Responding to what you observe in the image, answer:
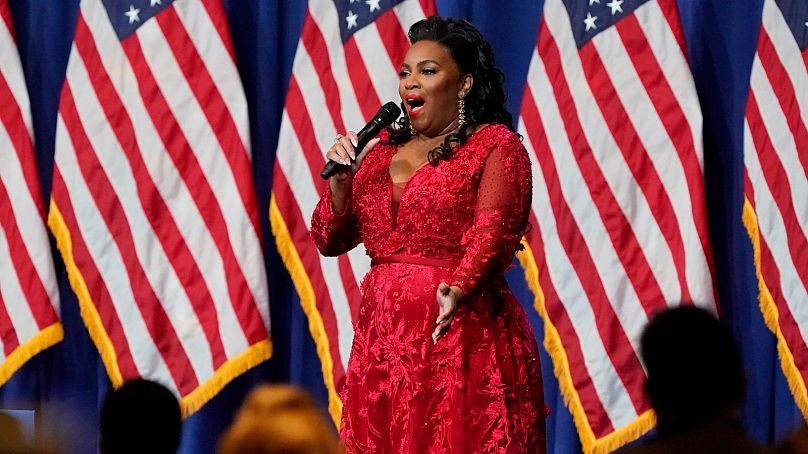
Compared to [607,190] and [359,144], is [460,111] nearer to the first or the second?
[359,144]

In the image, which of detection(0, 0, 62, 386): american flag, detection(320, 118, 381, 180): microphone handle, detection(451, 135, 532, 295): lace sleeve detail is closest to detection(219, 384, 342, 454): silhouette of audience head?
detection(451, 135, 532, 295): lace sleeve detail

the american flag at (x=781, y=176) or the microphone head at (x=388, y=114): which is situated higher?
the microphone head at (x=388, y=114)

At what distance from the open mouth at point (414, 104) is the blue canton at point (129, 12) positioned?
2.14 m

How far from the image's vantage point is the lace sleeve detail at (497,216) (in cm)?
310

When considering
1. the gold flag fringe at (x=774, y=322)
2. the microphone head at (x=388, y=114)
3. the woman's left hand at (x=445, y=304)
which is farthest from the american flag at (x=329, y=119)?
the woman's left hand at (x=445, y=304)

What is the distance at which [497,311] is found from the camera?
3.33 metres

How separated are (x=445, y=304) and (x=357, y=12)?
7.66 ft

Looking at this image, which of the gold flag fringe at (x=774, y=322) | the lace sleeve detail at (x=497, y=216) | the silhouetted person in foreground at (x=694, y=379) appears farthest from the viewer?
the gold flag fringe at (x=774, y=322)

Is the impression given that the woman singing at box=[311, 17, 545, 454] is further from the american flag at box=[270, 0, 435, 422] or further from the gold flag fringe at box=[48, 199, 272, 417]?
the gold flag fringe at box=[48, 199, 272, 417]

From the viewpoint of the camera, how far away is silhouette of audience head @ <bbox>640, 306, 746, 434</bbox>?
184cm

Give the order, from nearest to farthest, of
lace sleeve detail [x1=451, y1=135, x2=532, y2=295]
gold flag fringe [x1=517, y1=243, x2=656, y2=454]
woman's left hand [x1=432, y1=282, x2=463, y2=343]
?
1. woman's left hand [x1=432, y1=282, x2=463, y2=343]
2. lace sleeve detail [x1=451, y1=135, x2=532, y2=295]
3. gold flag fringe [x1=517, y1=243, x2=656, y2=454]

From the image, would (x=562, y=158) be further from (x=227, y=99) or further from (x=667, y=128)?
(x=227, y=99)

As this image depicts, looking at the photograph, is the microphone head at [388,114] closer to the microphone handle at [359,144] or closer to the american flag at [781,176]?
the microphone handle at [359,144]

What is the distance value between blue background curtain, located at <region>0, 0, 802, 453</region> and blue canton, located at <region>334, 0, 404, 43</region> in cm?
31
